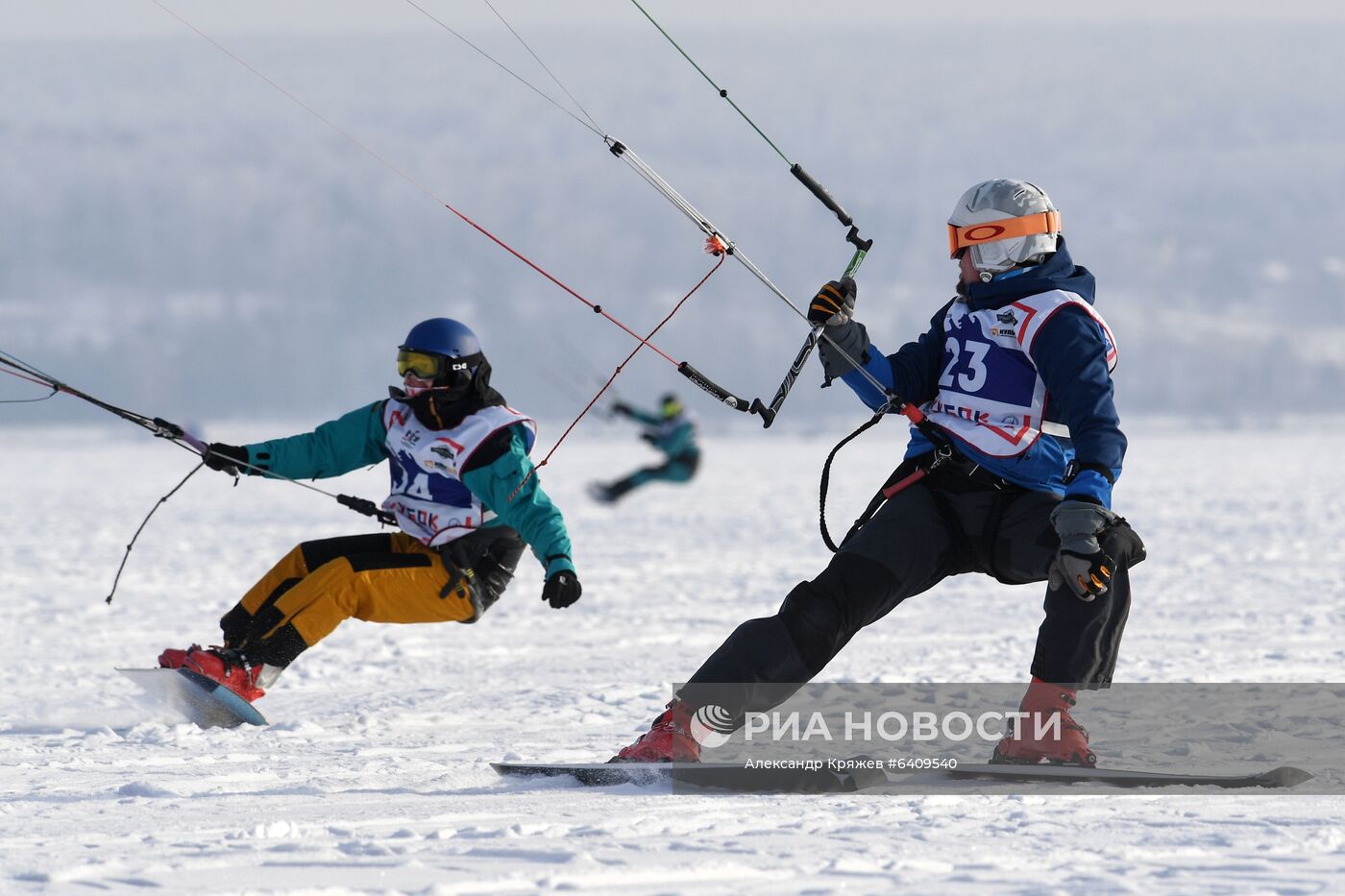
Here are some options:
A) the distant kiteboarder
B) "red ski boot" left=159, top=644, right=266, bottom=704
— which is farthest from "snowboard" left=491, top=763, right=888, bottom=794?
the distant kiteboarder

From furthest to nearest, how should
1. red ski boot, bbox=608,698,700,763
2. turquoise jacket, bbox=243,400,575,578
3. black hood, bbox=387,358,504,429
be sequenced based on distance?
black hood, bbox=387,358,504,429 → turquoise jacket, bbox=243,400,575,578 → red ski boot, bbox=608,698,700,763

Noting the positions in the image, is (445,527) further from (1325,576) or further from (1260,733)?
(1325,576)

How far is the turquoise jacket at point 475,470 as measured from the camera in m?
4.88

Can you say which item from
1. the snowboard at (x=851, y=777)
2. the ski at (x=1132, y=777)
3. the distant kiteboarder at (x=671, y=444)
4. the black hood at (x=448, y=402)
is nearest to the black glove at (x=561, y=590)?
the black hood at (x=448, y=402)

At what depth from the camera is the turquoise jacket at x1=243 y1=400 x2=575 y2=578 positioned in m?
4.88

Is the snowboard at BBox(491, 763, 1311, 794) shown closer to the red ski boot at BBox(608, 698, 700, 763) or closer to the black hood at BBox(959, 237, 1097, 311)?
the red ski boot at BBox(608, 698, 700, 763)

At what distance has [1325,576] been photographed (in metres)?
10.1

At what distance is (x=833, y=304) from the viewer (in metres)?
3.96

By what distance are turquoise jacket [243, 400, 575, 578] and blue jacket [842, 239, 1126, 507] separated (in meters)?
1.15

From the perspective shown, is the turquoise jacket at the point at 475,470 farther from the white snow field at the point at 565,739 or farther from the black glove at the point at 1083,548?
the black glove at the point at 1083,548

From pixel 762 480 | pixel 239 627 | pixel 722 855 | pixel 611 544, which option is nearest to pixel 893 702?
pixel 239 627

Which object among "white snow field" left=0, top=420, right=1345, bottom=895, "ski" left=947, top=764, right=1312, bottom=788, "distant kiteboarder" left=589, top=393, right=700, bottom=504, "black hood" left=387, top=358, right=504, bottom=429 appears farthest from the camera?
"distant kiteboarder" left=589, top=393, right=700, bottom=504

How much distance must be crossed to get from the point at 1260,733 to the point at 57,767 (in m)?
3.38

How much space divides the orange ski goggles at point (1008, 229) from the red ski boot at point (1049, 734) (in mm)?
1113
